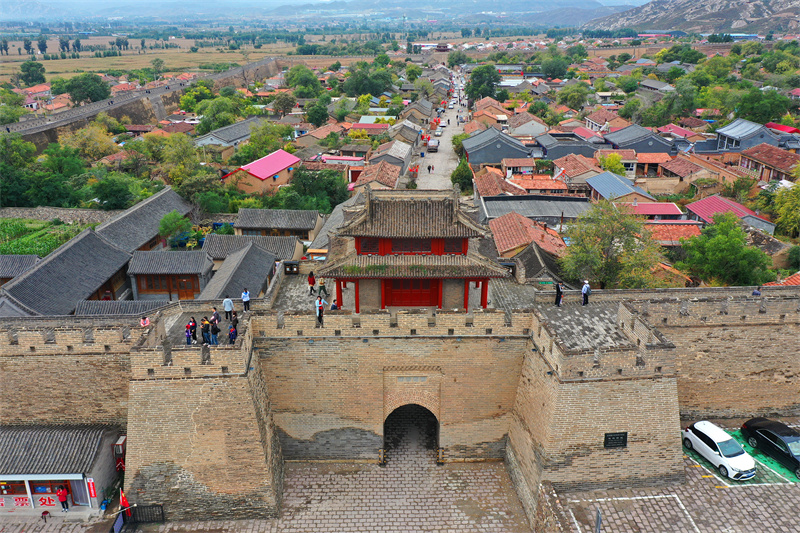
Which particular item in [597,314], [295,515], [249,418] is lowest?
[295,515]

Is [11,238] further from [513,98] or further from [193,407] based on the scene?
[513,98]

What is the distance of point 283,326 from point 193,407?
330 centimetres

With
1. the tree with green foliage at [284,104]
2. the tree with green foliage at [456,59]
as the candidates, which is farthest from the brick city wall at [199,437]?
the tree with green foliage at [456,59]

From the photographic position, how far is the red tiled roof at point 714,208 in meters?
37.1

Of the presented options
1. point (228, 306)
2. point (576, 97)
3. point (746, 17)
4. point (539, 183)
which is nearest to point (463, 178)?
point (539, 183)

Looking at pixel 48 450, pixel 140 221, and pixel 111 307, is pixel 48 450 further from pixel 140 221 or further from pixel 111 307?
pixel 140 221

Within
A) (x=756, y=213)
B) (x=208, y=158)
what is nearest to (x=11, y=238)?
(x=208, y=158)

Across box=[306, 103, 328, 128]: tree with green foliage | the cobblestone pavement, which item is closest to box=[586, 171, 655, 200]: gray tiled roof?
the cobblestone pavement

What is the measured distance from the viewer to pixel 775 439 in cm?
1642

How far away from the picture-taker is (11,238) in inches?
1438

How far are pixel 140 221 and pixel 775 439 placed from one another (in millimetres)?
32535

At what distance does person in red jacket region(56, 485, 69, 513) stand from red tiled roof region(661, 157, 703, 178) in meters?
48.4

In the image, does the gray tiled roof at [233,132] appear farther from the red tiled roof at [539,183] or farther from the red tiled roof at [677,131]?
the red tiled roof at [677,131]

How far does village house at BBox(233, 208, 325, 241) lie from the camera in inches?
1399
